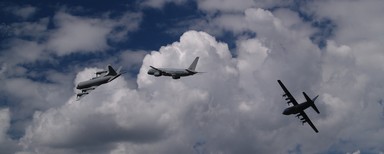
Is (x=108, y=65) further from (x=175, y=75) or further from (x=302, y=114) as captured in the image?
(x=302, y=114)

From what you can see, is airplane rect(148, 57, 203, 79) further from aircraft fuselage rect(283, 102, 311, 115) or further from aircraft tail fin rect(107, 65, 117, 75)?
aircraft fuselage rect(283, 102, 311, 115)

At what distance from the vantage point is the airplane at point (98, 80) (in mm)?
168250

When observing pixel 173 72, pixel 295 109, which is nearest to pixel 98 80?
pixel 173 72

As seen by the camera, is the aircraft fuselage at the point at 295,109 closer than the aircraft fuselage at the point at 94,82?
No

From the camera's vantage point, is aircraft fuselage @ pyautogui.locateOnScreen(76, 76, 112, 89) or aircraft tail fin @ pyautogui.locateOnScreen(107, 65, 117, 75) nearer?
aircraft tail fin @ pyautogui.locateOnScreen(107, 65, 117, 75)

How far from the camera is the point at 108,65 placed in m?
167

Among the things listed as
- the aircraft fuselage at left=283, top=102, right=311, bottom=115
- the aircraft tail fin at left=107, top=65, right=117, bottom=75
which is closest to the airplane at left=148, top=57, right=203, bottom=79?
the aircraft tail fin at left=107, top=65, right=117, bottom=75

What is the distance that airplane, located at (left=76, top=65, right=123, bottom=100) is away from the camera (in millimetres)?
168250

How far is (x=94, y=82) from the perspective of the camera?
558 feet

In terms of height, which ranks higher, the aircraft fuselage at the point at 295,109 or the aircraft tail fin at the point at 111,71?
the aircraft tail fin at the point at 111,71

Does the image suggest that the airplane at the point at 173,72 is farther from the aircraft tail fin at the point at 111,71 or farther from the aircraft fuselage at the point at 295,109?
the aircraft fuselage at the point at 295,109

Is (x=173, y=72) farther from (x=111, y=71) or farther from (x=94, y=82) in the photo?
(x=94, y=82)

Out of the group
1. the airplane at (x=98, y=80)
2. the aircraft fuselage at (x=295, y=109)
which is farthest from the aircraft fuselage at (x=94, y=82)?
the aircraft fuselage at (x=295, y=109)

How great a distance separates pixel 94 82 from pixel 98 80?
183 cm
